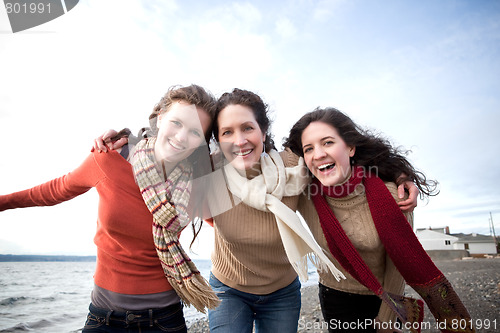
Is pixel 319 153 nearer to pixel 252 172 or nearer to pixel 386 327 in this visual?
pixel 252 172

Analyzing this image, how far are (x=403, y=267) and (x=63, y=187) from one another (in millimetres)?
2662

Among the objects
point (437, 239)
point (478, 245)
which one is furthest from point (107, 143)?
point (478, 245)

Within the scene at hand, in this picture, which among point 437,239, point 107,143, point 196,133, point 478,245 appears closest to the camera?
point 107,143

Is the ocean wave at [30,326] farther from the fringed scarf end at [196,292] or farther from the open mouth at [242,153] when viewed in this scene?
the open mouth at [242,153]

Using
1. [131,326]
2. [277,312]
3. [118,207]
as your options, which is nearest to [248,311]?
[277,312]

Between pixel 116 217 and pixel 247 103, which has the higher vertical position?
pixel 247 103

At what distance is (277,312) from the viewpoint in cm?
250

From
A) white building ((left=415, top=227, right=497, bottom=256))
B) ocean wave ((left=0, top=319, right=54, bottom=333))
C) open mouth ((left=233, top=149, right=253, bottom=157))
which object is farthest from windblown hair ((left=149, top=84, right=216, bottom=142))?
white building ((left=415, top=227, right=497, bottom=256))

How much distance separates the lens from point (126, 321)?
72.6 inches

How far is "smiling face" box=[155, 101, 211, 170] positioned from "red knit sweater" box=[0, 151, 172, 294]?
10.8 inches

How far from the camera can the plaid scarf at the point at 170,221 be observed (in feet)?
6.41

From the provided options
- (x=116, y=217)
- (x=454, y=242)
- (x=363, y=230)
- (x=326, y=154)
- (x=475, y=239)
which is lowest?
(x=454, y=242)

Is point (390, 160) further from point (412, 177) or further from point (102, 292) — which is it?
point (102, 292)

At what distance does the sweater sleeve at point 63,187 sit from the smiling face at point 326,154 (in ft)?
5.51
